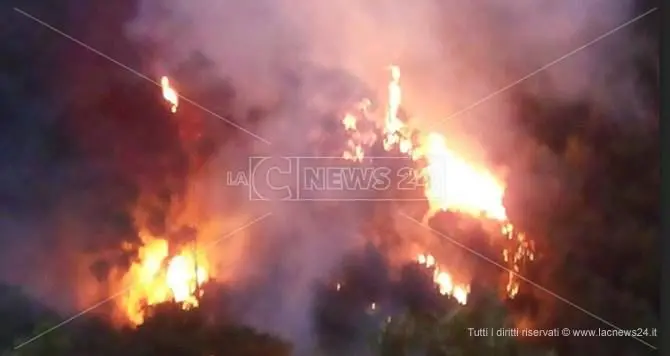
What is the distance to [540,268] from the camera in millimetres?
1451

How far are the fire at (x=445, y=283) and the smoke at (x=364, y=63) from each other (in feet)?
0.49

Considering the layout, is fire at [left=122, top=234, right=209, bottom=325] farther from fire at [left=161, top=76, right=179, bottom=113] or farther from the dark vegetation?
fire at [left=161, top=76, right=179, bottom=113]

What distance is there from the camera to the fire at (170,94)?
1.44m

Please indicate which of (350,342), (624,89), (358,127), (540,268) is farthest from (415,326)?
(624,89)

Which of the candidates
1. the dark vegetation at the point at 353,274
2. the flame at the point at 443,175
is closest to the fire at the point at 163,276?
the dark vegetation at the point at 353,274

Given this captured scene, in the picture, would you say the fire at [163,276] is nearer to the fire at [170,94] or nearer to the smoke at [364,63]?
the smoke at [364,63]

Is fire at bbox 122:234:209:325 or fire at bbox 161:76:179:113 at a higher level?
fire at bbox 161:76:179:113

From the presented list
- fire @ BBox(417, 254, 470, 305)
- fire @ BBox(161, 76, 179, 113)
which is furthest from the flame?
fire @ BBox(161, 76, 179, 113)

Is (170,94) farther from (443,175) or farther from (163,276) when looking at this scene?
(443,175)

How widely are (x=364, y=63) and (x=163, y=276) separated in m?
0.55

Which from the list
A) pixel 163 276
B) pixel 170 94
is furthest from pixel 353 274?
pixel 170 94

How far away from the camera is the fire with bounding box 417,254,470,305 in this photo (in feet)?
4.74

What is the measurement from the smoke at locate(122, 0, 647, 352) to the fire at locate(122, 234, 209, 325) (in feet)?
0.39

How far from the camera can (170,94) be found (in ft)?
4.74
